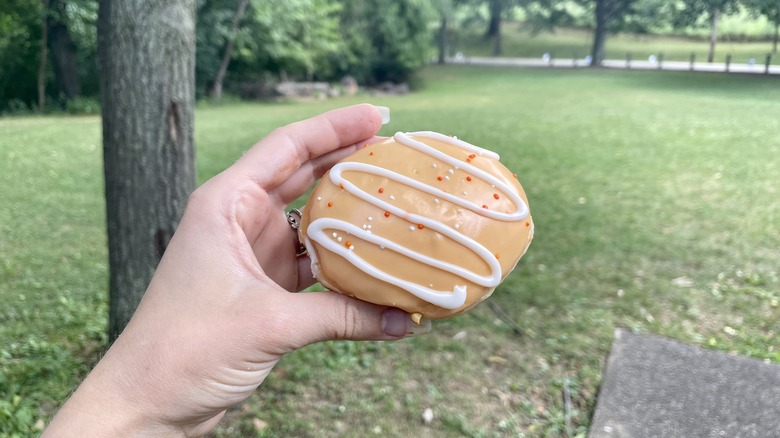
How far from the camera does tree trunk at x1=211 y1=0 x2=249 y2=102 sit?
15919 mm

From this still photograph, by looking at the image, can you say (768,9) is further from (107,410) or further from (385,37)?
(385,37)

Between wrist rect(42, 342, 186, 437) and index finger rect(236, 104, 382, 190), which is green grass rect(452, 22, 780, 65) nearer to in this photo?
index finger rect(236, 104, 382, 190)

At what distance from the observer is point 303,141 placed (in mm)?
1852

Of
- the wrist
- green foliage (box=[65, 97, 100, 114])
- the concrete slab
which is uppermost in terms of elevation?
the wrist

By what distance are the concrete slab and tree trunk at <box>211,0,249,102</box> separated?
1512 centimetres

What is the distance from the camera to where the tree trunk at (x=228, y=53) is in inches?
627

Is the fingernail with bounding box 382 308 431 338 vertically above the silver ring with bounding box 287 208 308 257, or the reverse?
the silver ring with bounding box 287 208 308 257

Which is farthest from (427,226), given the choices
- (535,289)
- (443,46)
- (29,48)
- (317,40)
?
(443,46)

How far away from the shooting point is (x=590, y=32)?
12.7 meters

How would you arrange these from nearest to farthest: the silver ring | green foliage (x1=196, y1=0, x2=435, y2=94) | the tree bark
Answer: the silver ring, green foliage (x1=196, y1=0, x2=435, y2=94), the tree bark

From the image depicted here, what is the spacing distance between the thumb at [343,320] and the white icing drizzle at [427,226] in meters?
0.10

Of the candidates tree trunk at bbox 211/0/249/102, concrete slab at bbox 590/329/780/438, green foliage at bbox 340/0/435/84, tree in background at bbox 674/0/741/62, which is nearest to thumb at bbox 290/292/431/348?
concrete slab at bbox 590/329/780/438

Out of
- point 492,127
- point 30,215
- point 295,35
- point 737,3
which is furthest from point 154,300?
point 295,35

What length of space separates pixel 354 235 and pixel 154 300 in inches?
20.8
